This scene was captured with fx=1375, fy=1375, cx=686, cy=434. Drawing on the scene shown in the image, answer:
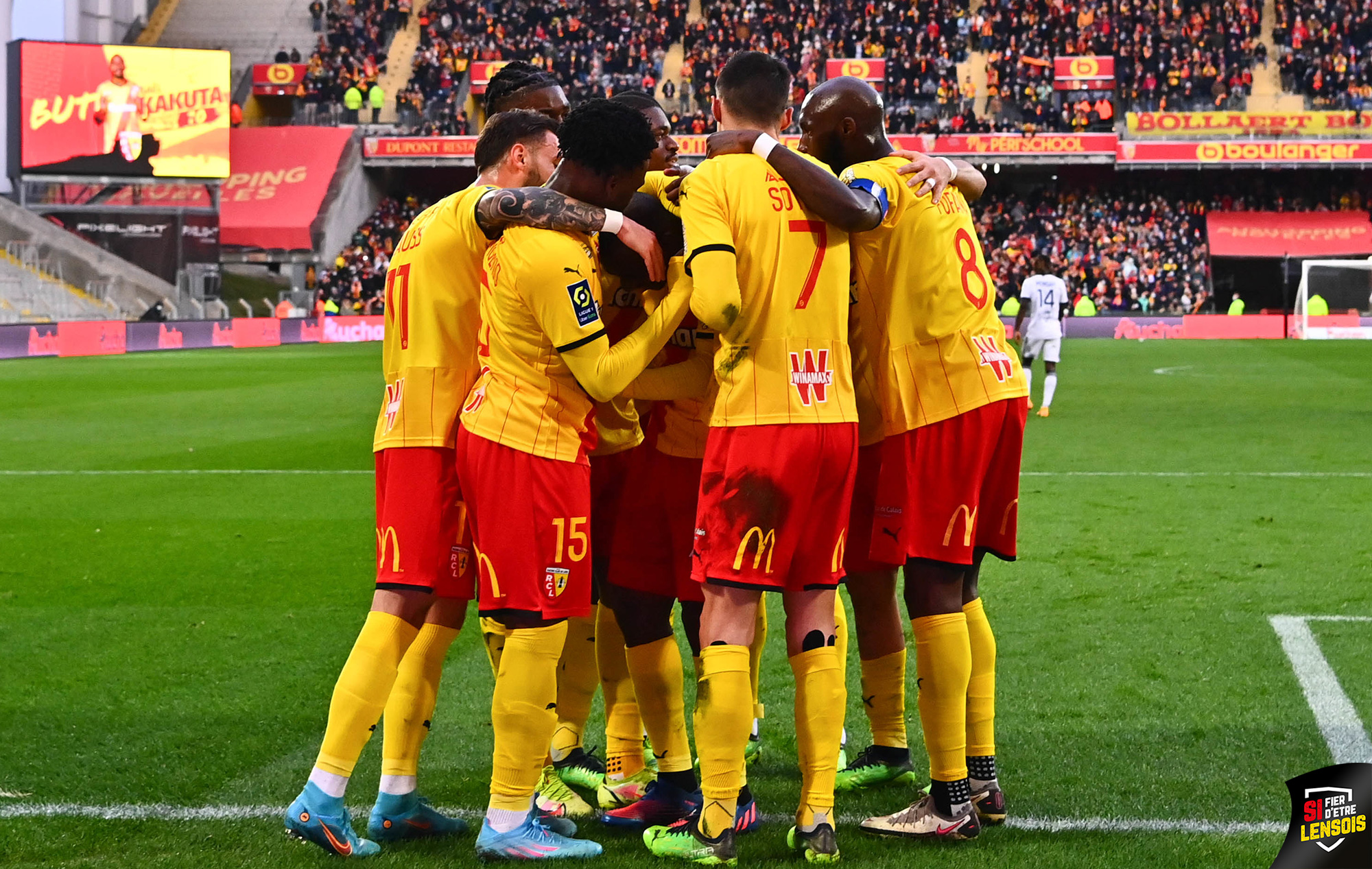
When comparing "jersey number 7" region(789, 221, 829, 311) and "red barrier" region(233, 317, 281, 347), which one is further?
"red barrier" region(233, 317, 281, 347)

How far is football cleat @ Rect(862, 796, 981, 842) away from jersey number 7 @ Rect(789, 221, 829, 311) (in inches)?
58.7

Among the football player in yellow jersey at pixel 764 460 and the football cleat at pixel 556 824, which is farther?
the football cleat at pixel 556 824

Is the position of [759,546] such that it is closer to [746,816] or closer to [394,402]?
[746,816]

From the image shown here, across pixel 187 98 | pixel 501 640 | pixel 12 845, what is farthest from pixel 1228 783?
pixel 187 98

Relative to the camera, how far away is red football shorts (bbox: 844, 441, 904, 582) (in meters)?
4.35

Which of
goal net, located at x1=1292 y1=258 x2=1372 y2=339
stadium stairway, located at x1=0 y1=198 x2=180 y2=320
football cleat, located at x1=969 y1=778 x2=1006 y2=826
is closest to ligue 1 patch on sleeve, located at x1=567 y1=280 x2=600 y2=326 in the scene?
football cleat, located at x1=969 y1=778 x2=1006 y2=826

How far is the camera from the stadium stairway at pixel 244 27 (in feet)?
161

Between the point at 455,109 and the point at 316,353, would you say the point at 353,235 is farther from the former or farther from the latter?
the point at 316,353

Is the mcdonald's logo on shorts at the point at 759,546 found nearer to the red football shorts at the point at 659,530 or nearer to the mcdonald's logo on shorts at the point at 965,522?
the red football shorts at the point at 659,530

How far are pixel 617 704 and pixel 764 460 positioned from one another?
1.17 meters

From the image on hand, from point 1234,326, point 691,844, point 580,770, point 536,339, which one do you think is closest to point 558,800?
point 580,770

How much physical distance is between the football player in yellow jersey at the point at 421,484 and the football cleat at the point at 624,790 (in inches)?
21.0

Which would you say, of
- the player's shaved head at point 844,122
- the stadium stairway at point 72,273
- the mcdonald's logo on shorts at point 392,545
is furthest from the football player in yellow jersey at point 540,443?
the stadium stairway at point 72,273

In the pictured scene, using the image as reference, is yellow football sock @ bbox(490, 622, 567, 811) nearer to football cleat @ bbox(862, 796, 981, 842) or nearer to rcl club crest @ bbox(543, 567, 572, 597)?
rcl club crest @ bbox(543, 567, 572, 597)
